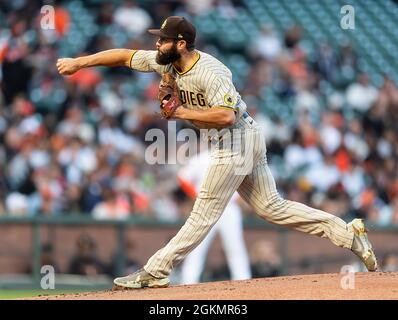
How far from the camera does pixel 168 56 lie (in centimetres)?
669

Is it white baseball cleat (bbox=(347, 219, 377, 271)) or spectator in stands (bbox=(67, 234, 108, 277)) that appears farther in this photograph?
spectator in stands (bbox=(67, 234, 108, 277))

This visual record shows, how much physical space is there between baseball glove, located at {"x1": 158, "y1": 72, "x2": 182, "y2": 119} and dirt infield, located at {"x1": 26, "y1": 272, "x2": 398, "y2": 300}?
1180mm

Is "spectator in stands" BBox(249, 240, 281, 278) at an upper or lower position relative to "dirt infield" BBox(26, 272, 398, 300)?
lower

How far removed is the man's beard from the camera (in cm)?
668

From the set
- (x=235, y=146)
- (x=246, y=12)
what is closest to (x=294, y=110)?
(x=246, y=12)

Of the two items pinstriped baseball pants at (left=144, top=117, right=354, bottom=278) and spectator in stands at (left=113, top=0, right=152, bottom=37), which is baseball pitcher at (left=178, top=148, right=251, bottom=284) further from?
spectator in stands at (left=113, top=0, right=152, bottom=37)

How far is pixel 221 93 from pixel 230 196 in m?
0.76

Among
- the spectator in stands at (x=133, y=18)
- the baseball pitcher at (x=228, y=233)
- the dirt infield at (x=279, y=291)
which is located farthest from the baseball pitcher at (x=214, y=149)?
the spectator in stands at (x=133, y=18)

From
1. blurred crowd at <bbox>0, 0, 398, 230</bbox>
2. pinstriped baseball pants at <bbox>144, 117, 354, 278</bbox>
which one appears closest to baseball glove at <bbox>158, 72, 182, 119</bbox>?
pinstriped baseball pants at <bbox>144, 117, 354, 278</bbox>

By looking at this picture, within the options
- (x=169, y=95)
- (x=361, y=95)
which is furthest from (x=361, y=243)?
(x=361, y=95)

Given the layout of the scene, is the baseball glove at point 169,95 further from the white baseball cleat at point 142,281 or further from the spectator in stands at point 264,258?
the spectator in stands at point 264,258

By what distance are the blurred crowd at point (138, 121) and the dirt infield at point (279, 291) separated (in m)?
5.41

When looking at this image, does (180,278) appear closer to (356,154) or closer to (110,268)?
(110,268)

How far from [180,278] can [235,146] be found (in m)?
5.21
